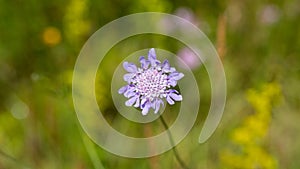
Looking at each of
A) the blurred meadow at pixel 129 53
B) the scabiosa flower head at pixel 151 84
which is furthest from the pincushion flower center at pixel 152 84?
the blurred meadow at pixel 129 53

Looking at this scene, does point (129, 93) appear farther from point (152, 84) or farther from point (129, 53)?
point (129, 53)

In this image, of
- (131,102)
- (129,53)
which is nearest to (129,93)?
(131,102)

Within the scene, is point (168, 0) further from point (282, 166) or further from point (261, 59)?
point (282, 166)

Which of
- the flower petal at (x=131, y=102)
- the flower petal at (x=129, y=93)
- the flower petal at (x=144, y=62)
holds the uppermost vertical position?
the flower petal at (x=144, y=62)

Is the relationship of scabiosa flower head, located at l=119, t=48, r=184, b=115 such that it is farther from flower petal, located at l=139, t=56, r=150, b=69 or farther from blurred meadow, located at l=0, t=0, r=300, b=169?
blurred meadow, located at l=0, t=0, r=300, b=169

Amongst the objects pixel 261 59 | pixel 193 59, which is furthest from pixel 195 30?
pixel 261 59

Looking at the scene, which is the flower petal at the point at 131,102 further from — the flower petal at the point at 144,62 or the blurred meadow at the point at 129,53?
the blurred meadow at the point at 129,53
